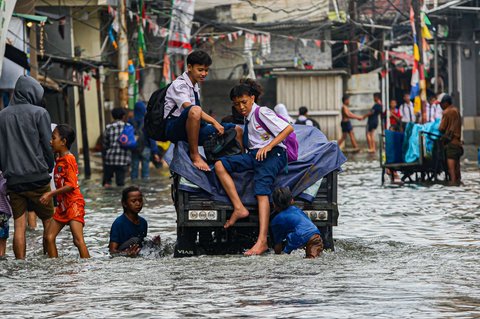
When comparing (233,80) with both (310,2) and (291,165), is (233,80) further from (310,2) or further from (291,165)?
(291,165)

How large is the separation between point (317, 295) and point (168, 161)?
4166mm

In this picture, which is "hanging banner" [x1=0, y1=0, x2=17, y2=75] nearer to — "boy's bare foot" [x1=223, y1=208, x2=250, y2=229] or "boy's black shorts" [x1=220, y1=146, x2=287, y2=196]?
"boy's black shorts" [x1=220, y1=146, x2=287, y2=196]

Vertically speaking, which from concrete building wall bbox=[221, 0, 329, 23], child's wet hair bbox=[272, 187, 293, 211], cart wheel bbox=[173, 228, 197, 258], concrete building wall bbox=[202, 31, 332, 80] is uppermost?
concrete building wall bbox=[221, 0, 329, 23]

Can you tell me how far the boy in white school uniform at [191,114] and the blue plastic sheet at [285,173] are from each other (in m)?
0.12

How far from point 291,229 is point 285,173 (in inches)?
34.1

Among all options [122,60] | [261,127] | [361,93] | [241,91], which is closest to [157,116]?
[241,91]

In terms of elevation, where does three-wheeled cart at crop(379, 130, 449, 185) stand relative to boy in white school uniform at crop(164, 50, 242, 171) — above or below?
below

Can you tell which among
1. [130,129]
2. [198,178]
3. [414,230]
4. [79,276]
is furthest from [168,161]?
[130,129]

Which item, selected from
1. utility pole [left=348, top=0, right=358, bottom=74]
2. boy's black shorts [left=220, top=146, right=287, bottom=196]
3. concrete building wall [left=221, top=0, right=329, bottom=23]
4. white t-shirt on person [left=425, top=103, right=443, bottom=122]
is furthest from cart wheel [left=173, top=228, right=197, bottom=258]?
concrete building wall [left=221, top=0, right=329, bottom=23]

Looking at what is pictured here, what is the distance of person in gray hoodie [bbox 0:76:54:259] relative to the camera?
39.8ft

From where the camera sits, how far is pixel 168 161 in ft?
41.9

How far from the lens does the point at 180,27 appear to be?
114 feet

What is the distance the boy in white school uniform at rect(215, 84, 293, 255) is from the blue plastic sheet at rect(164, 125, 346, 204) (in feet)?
0.36

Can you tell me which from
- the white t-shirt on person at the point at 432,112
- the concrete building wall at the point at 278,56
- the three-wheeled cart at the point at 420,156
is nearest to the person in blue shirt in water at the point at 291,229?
the three-wheeled cart at the point at 420,156
